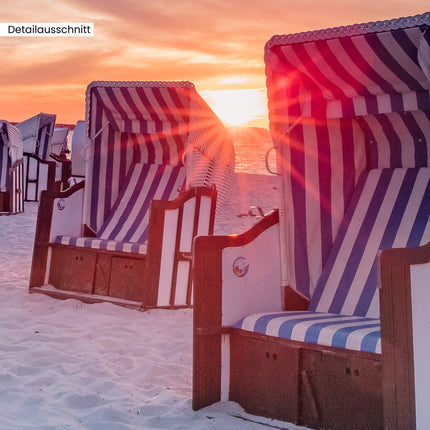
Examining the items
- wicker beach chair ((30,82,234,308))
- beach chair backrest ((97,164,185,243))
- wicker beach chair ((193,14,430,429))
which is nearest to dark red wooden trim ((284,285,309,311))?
wicker beach chair ((193,14,430,429))

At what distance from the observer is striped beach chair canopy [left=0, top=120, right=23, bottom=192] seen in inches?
490

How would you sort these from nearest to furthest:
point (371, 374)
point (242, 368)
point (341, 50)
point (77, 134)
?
point (371, 374), point (242, 368), point (341, 50), point (77, 134)

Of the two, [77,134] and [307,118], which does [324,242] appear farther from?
[77,134]

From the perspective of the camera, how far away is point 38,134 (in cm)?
1612

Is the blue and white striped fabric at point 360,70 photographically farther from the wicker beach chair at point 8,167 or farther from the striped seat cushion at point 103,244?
the wicker beach chair at point 8,167

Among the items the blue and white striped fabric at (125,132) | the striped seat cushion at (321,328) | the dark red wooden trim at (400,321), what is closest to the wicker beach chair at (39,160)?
the blue and white striped fabric at (125,132)

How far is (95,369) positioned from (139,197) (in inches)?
118

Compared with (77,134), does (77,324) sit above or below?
below

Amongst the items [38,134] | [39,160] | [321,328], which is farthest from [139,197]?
[38,134]

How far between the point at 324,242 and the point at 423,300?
57.1 inches

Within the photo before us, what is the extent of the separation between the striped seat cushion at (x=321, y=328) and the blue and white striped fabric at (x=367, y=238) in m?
0.01

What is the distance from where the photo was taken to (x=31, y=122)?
53.4 feet

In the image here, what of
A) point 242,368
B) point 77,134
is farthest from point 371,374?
point 77,134

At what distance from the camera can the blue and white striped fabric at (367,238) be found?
3.72 meters
